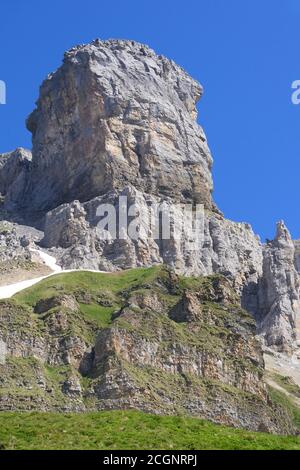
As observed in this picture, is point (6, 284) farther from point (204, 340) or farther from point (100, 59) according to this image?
point (100, 59)

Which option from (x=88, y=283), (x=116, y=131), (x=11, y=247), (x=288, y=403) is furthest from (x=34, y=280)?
(x=116, y=131)

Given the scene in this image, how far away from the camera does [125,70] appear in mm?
189250

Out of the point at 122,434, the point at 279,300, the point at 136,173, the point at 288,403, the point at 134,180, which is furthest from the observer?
the point at 136,173

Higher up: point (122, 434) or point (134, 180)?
point (134, 180)

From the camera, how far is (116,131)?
178m

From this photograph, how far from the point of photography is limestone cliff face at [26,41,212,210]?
585 feet

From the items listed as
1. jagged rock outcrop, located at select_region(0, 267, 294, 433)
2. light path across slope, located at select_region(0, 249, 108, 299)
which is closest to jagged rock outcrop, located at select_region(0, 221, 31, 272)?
light path across slope, located at select_region(0, 249, 108, 299)

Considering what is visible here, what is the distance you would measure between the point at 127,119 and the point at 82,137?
27.6 feet

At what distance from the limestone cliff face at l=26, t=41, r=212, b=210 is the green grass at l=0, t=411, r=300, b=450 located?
387 feet

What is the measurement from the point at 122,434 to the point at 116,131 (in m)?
128

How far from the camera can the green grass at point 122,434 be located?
1993 inches

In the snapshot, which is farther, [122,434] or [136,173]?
[136,173]

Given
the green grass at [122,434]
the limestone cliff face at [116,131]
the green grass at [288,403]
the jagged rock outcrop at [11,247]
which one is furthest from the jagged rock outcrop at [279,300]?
the green grass at [122,434]

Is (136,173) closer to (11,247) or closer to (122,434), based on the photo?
(11,247)
